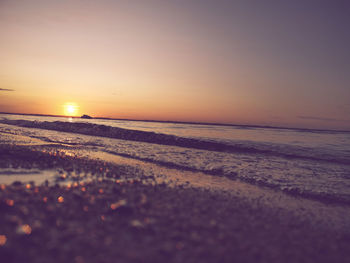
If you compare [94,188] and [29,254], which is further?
[94,188]

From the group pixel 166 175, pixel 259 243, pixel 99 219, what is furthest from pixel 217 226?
pixel 166 175

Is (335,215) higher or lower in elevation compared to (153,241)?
lower

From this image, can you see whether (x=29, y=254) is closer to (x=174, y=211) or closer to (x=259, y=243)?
(x=174, y=211)

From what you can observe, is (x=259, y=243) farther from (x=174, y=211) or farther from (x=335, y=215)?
(x=335, y=215)

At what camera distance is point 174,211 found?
5.02 m

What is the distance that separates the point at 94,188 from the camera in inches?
241

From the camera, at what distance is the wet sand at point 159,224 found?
3293 mm

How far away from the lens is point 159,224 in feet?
14.0

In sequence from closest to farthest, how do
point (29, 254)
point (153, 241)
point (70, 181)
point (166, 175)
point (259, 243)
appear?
point (29, 254) → point (153, 241) → point (259, 243) → point (70, 181) → point (166, 175)

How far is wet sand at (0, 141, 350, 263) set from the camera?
329 cm

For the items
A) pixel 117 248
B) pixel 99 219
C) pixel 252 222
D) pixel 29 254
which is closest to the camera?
pixel 29 254

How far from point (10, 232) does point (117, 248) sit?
1701 millimetres

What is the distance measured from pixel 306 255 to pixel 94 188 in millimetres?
5005

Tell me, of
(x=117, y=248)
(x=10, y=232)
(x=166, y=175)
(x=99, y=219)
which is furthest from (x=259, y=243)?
(x=166, y=175)
